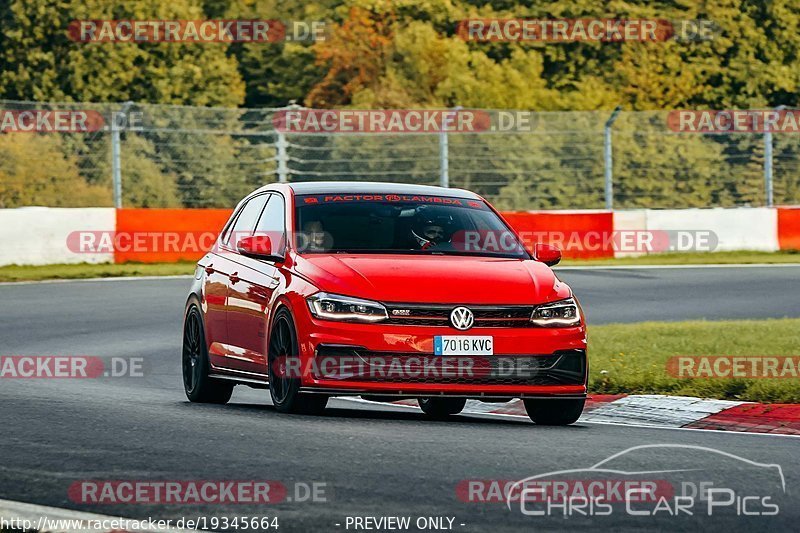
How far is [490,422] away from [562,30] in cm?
4187

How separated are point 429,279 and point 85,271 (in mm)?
17146

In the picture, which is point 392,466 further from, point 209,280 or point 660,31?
point 660,31

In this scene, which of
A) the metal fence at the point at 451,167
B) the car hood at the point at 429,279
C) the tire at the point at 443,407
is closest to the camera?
the car hood at the point at 429,279

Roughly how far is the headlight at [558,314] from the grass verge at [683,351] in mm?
2476

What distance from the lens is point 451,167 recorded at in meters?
35.6

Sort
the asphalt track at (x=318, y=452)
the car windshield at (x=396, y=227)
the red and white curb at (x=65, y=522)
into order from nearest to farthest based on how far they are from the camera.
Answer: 1. the red and white curb at (x=65, y=522)
2. the asphalt track at (x=318, y=452)
3. the car windshield at (x=396, y=227)

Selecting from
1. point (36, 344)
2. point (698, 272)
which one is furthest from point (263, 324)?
point (698, 272)

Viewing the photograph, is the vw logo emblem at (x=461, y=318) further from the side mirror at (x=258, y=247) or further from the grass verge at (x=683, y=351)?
the grass verge at (x=683, y=351)

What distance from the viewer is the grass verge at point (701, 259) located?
29844mm

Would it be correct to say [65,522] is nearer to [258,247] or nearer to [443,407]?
[258,247]

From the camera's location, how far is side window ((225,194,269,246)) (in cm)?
1220

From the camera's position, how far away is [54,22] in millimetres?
51688
